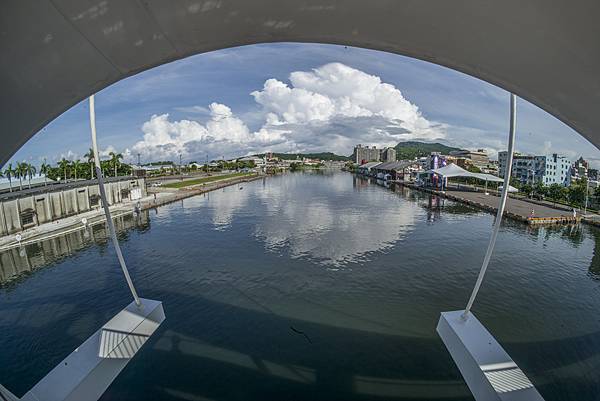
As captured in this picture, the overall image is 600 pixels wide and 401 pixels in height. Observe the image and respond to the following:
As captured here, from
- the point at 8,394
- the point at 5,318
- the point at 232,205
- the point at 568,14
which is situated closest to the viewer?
the point at 568,14

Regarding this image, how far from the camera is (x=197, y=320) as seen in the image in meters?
8.59

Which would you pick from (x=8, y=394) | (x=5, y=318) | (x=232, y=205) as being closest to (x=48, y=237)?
(x=5, y=318)

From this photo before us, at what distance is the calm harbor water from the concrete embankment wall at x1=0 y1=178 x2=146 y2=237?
436 cm

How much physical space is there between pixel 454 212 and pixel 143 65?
2695 cm

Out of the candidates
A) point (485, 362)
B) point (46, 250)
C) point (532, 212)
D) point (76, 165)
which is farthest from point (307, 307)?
point (76, 165)

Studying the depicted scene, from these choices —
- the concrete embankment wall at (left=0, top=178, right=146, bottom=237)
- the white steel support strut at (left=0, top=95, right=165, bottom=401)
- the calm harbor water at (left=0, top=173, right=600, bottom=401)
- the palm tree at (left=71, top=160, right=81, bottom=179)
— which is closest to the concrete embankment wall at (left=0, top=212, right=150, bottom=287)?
the calm harbor water at (left=0, top=173, right=600, bottom=401)

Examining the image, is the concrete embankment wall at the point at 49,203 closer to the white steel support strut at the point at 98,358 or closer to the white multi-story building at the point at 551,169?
→ the white steel support strut at the point at 98,358

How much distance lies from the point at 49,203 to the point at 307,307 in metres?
22.1

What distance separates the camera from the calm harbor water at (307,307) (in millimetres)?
6457

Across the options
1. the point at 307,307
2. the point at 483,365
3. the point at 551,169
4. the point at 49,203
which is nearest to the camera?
the point at 483,365

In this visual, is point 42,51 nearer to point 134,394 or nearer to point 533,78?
point 533,78

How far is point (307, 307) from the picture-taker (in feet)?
30.8

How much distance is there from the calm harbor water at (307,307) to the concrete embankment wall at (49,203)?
4.36 meters

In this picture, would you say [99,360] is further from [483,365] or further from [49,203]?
[49,203]
